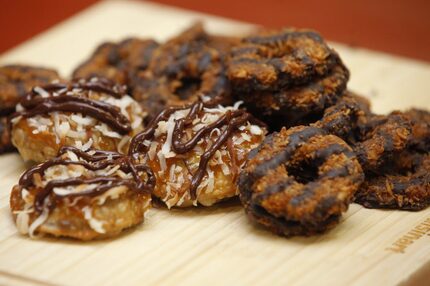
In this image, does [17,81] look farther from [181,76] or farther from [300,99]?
[300,99]

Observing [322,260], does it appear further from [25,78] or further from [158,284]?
[25,78]

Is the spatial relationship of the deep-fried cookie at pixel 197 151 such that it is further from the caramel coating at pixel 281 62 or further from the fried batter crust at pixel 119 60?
the fried batter crust at pixel 119 60

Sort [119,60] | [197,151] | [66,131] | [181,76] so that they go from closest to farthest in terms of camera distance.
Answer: [197,151] < [66,131] < [181,76] < [119,60]

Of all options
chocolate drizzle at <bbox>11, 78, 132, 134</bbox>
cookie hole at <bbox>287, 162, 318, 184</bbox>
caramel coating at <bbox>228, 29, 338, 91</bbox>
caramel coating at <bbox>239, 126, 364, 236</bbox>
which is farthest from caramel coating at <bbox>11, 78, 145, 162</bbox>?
cookie hole at <bbox>287, 162, 318, 184</bbox>

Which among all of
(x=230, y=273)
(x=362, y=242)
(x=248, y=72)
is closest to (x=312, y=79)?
(x=248, y=72)

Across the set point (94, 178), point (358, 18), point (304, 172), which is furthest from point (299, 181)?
point (358, 18)

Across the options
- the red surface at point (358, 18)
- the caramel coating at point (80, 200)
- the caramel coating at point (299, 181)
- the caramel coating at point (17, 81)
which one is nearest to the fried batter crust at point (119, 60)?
the caramel coating at point (17, 81)
